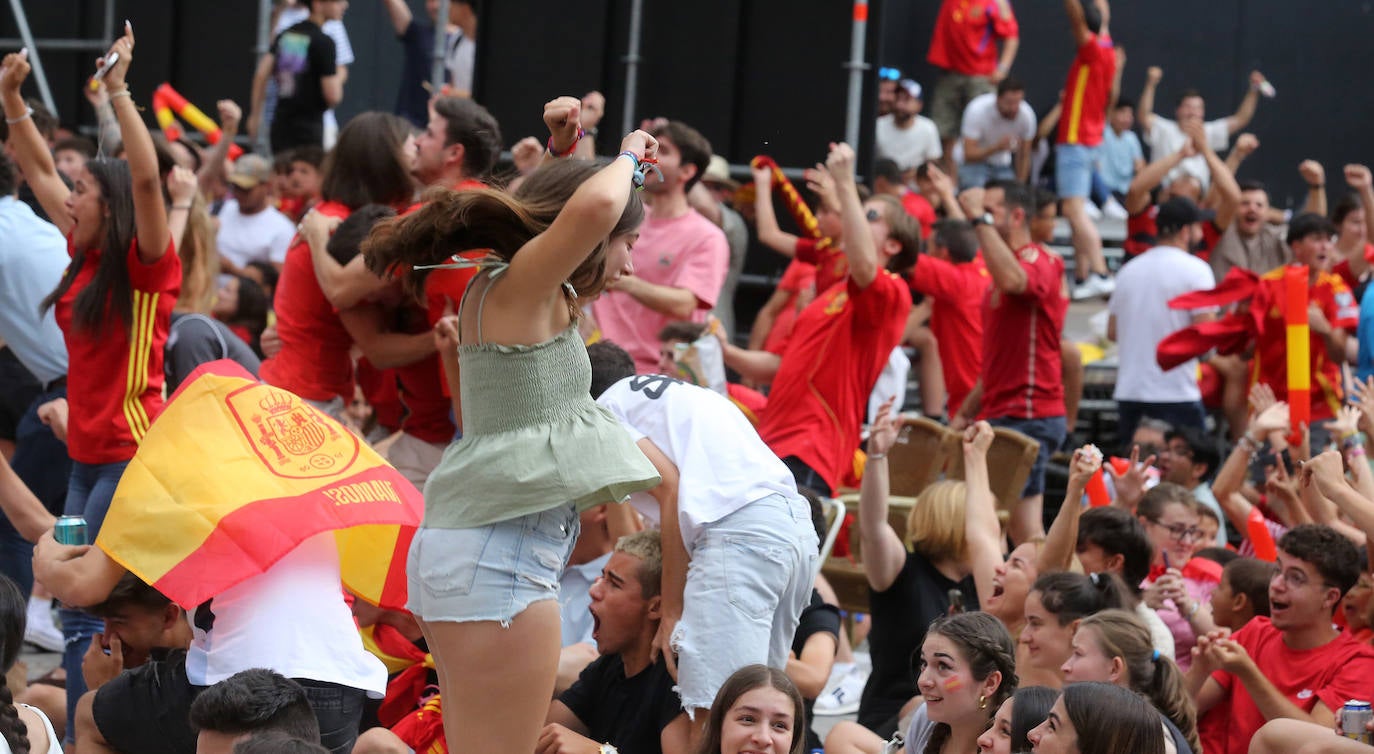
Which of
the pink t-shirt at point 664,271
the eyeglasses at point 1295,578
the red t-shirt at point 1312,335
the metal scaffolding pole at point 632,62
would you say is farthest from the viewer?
the metal scaffolding pole at point 632,62

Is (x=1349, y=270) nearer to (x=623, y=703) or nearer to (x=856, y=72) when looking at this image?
(x=856, y=72)

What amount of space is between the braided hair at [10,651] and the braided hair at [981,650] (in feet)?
7.00

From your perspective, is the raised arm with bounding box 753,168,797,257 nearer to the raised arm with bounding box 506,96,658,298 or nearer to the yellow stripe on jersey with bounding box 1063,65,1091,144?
the raised arm with bounding box 506,96,658,298

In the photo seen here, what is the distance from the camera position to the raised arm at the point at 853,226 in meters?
6.11

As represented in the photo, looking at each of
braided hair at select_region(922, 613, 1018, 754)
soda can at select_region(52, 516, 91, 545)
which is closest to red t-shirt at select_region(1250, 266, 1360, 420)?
braided hair at select_region(922, 613, 1018, 754)

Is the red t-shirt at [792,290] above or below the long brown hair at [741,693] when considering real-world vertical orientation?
below

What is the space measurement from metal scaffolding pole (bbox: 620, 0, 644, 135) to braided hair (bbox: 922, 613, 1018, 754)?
5728mm

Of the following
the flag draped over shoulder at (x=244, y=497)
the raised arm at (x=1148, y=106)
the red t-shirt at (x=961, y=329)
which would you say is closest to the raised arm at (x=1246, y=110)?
the raised arm at (x=1148, y=106)

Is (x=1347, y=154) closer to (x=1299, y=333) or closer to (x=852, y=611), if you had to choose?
(x=1299, y=333)

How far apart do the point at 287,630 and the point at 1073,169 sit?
10.4 metres

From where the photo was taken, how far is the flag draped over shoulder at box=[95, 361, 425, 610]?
3.72 m

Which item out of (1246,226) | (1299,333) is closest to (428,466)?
(1299,333)

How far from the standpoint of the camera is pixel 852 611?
6.77 m

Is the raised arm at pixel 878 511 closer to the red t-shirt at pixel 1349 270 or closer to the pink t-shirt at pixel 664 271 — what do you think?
the pink t-shirt at pixel 664 271
